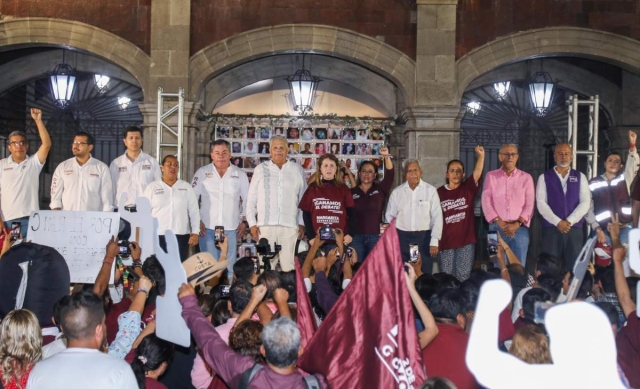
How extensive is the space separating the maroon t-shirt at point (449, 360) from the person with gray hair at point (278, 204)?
530cm

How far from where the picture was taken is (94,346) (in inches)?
163

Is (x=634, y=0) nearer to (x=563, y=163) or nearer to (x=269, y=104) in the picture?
(x=563, y=163)

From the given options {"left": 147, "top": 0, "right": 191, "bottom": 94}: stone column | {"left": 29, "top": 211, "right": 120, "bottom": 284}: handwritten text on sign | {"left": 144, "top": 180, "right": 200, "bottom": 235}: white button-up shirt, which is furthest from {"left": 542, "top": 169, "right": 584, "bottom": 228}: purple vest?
{"left": 147, "top": 0, "right": 191, "bottom": 94}: stone column

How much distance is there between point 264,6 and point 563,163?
5059 mm

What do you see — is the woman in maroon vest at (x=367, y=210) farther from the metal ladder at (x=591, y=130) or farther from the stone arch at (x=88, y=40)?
the stone arch at (x=88, y=40)

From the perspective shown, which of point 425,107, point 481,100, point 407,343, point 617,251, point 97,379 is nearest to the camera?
point 97,379

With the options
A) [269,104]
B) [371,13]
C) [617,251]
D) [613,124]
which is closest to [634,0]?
[613,124]

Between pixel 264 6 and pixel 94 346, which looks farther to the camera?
pixel 264 6

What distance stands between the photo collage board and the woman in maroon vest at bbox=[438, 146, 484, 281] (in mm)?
2971

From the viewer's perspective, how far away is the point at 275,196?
399 inches

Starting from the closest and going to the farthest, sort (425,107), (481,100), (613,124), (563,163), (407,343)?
(407,343) < (563,163) < (425,107) < (613,124) < (481,100)

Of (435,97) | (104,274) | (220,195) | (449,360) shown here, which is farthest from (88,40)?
(449,360)

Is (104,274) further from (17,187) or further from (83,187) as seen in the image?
(17,187)

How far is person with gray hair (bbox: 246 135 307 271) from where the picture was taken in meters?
10.1
